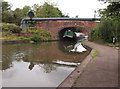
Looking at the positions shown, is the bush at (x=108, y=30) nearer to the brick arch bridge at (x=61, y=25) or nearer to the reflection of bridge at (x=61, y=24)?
the reflection of bridge at (x=61, y=24)

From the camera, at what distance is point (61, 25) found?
75.7ft

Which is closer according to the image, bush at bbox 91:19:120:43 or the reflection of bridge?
bush at bbox 91:19:120:43

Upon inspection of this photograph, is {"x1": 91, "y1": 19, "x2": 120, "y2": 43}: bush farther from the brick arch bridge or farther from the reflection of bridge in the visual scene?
the brick arch bridge

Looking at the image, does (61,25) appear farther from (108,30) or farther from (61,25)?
(108,30)

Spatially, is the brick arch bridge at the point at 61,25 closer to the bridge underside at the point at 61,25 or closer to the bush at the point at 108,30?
the bridge underside at the point at 61,25

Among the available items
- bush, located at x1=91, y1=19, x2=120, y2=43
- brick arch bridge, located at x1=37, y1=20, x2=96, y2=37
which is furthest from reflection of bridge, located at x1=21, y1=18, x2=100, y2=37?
bush, located at x1=91, y1=19, x2=120, y2=43

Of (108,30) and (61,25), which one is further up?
(61,25)

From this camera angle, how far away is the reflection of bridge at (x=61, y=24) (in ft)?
72.3

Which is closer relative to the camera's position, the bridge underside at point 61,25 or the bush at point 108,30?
the bush at point 108,30

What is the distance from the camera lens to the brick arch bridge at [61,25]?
22.1 meters

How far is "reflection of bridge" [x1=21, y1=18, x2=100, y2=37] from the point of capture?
22.0 m

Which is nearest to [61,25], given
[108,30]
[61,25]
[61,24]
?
[61,25]

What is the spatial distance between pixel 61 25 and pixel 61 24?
0.17 m

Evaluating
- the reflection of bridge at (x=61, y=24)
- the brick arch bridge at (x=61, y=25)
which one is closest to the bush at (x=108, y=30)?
the reflection of bridge at (x=61, y=24)
